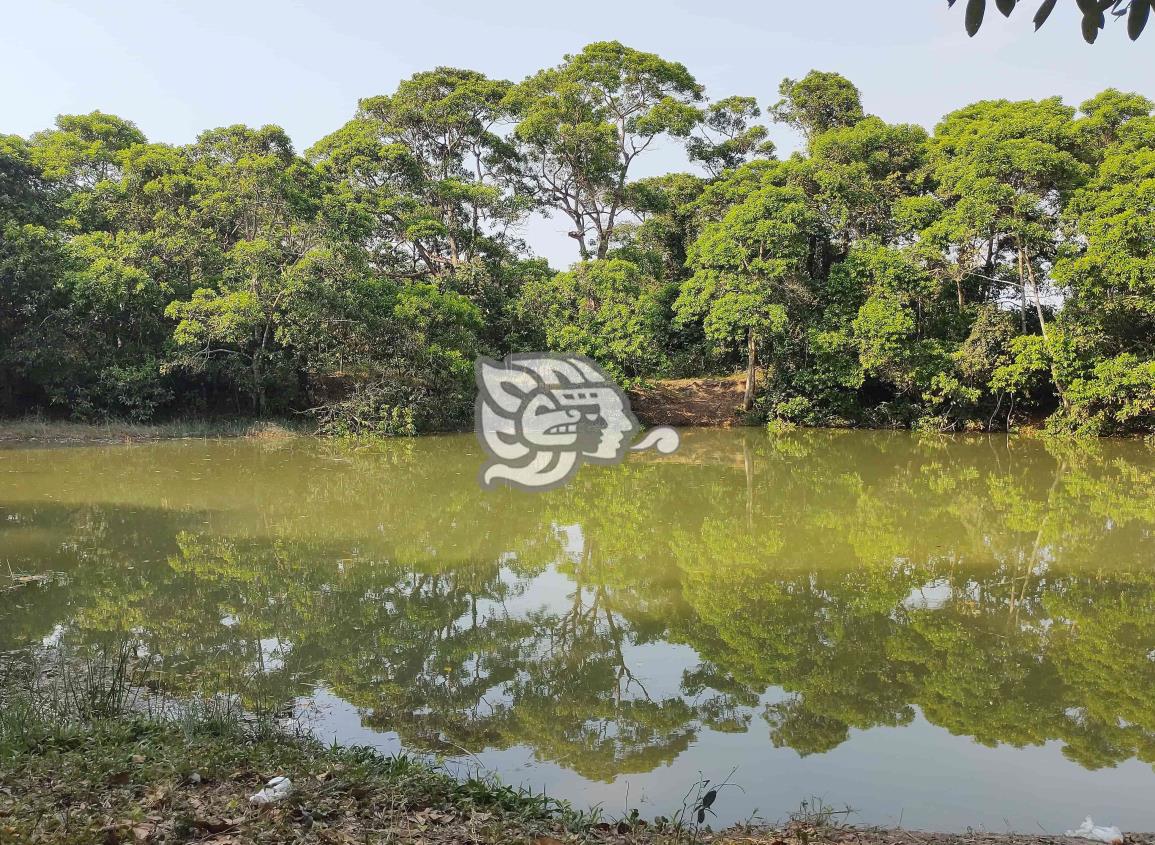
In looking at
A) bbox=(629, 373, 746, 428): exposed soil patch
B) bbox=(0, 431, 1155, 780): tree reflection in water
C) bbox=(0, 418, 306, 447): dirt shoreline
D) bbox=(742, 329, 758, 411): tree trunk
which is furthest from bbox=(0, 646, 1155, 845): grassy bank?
bbox=(629, 373, 746, 428): exposed soil patch

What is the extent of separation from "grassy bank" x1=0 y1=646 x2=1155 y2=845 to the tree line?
11.5m

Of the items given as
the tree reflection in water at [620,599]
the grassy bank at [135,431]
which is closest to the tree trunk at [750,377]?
the tree reflection in water at [620,599]

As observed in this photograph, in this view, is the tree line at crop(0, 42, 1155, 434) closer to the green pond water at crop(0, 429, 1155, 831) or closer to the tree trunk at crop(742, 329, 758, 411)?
the tree trunk at crop(742, 329, 758, 411)

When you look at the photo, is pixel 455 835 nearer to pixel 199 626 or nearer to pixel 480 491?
pixel 199 626

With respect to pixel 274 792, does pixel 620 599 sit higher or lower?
lower

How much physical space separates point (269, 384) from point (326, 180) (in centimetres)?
420

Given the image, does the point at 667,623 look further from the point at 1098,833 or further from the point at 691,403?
the point at 691,403

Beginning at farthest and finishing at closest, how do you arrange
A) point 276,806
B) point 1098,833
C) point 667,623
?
1. point 667,623
2. point 1098,833
3. point 276,806

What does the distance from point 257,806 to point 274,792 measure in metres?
0.08

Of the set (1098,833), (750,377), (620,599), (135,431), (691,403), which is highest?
(750,377)

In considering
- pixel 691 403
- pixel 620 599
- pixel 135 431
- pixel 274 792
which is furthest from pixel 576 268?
pixel 274 792

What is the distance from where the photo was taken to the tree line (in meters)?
13.6

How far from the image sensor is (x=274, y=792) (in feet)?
8.07

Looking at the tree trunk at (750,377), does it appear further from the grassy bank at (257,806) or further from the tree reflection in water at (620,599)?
the grassy bank at (257,806)
